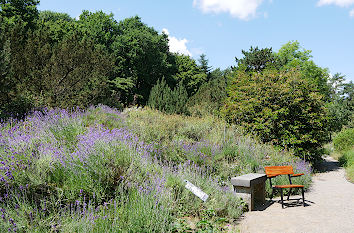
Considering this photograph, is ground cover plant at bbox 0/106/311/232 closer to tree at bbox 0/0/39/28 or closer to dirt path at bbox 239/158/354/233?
dirt path at bbox 239/158/354/233

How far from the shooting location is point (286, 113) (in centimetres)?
1012

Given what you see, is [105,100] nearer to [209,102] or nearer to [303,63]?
[209,102]

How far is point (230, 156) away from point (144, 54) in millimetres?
29361

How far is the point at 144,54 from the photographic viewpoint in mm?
34250

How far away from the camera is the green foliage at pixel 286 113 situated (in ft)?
33.6

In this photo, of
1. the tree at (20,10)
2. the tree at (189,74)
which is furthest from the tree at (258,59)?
the tree at (20,10)

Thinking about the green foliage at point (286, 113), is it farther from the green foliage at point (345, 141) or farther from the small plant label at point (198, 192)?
the small plant label at point (198, 192)

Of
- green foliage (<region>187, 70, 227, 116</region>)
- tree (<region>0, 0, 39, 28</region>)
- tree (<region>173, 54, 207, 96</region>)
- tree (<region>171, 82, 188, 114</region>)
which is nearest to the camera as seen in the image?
green foliage (<region>187, 70, 227, 116</region>)

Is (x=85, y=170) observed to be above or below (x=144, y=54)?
below

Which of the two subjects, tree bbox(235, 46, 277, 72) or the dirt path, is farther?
tree bbox(235, 46, 277, 72)

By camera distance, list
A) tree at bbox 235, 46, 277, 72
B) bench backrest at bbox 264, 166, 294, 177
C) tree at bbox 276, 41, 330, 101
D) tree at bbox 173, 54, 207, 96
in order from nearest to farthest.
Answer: bench backrest at bbox 264, 166, 294, 177, tree at bbox 235, 46, 277, 72, tree at bbox 276, 41, 330, 101, tree at bbox 173, 54, 207, 96

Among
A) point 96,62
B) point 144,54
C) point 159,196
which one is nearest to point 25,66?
point 96,62

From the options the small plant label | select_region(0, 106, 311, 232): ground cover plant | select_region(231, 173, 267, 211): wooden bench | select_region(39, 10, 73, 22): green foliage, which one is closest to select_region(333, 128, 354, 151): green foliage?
select_region(231, 173, 267, 211): wooden bench

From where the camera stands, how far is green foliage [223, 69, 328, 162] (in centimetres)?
1023
